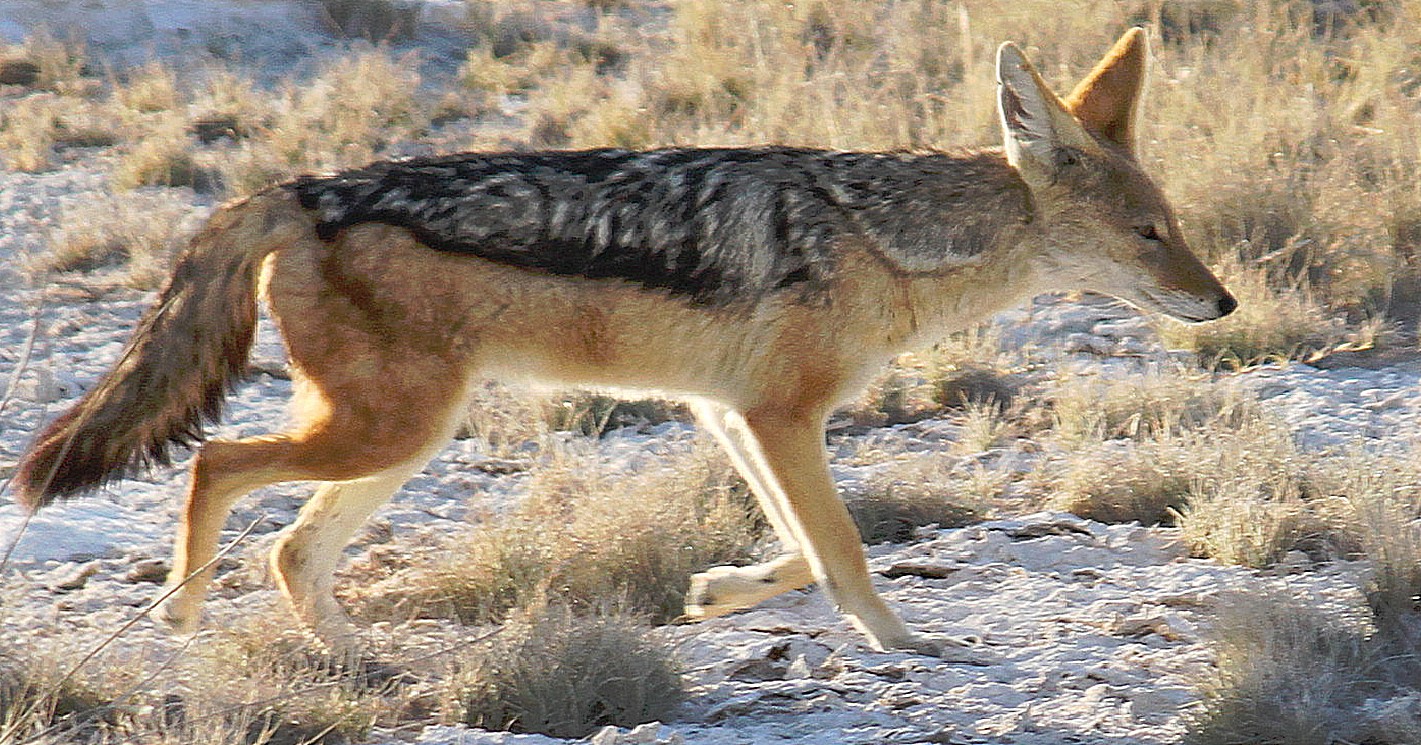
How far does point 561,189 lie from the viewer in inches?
177

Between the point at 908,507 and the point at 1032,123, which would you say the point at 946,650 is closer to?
the point at 908,507

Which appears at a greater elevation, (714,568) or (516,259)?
(516,259)

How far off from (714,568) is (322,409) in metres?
1.28

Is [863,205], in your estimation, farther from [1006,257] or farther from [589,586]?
[589,586]

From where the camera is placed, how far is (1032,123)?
185 inches

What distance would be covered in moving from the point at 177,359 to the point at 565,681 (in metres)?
1.28

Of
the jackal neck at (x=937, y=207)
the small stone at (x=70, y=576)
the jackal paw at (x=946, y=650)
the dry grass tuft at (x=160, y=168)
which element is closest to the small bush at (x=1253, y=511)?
the jackal paw at (x=946, y=650)

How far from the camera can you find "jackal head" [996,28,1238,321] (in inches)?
187

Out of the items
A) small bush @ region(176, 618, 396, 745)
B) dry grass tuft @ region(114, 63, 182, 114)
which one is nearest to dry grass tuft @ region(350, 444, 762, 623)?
small bush @ region(176, 618, 396, 745)

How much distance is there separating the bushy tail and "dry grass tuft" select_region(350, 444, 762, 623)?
0.90 metres

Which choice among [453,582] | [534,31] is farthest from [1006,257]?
[534,31]

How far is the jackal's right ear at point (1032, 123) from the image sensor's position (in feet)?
15.1

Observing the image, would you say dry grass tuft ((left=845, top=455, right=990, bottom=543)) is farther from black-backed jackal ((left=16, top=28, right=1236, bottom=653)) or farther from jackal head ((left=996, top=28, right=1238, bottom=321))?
jackal head ((left=996, top=28, right=1238, bottom=321))

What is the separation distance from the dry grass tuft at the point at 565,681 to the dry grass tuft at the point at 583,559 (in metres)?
0.41
